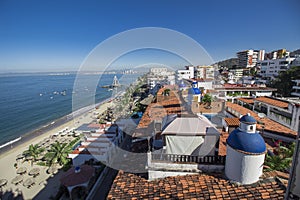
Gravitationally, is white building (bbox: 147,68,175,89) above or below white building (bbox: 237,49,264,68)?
below

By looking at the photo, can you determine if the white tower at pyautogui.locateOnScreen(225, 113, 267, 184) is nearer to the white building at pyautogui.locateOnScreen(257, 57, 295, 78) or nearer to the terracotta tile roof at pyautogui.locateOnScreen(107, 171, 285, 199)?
the terracotta tile roof at pyautogui.locateOnScreen(107, 171, 285, 199)

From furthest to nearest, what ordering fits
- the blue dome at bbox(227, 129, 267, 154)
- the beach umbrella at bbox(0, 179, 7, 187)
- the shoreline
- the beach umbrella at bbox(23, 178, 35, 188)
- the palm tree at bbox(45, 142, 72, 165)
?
1. the shoreline
2. the palm tree at bbox(45, 142, 72, 165)
3. the beach umbrella at bbox(0, 179, 7, 187)
4. the beach umbrella at bbox(23, 178, 35, 188)
5. the blue dome at bbox(227, 129, 267, 154)

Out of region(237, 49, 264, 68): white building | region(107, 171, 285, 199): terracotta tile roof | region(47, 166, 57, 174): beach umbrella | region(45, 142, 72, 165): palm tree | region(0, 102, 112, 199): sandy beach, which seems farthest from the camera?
region(237, 49, 264, 68): white building

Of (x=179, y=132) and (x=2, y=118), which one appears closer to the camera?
(x=179, y=132)

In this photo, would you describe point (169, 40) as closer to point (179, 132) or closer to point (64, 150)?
point (179, 132)

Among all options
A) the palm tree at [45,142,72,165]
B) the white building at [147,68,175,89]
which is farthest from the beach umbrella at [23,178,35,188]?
the white building at [147,68,175,89]

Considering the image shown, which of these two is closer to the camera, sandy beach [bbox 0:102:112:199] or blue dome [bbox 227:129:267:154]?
blue dome [bbox 227:129:267:154]

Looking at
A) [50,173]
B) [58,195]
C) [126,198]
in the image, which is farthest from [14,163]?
[126,198]
